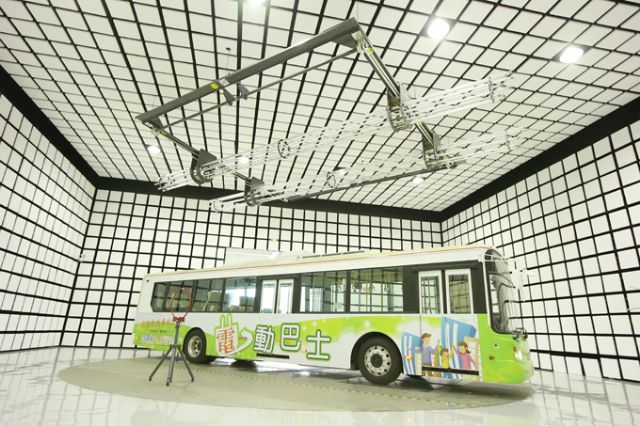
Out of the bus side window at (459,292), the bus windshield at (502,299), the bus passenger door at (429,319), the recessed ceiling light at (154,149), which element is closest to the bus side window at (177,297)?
the recessed ceiling light at (154,149)

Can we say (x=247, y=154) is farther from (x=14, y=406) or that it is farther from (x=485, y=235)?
(x=485, y=235)

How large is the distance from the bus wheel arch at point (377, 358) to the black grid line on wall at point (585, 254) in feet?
11.6

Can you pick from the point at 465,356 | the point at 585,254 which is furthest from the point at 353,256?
the point at 585,254

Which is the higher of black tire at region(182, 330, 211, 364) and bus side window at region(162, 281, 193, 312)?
bus side window at region(162, 281, 193, 312)

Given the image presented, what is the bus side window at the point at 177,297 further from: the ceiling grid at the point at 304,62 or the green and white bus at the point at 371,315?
the ceiling grid at the point at 304,62

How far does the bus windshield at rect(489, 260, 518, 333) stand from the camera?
5.79m

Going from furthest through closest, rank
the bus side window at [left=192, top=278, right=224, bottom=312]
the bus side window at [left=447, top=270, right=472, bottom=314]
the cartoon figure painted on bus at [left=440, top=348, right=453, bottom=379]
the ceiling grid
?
the bus side window at [left=192, top=278, right=224, bottom=312], the ceiling grid, the bus side window at [left=447, top=270, right=472, bottom=314], the cartoon figure painted on bus at [left=440, top=348, right=453, bottom=379]

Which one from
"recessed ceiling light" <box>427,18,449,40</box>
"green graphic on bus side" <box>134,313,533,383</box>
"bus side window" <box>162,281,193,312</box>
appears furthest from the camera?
"bus side window" <box>162,281,193,312</box>

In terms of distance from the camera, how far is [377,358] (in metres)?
6.53

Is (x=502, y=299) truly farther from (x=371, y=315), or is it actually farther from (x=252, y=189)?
(x=252, y=189)

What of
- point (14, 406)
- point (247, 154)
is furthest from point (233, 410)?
point (247, 154)

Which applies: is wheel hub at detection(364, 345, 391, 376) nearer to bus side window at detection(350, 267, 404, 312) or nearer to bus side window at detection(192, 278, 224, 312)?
bus side window at detection(350, 267, 404, 312)

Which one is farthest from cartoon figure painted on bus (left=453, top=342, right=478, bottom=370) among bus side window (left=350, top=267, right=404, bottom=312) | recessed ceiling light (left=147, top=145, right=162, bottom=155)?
recessed ceiling light (left=147, top=145, right=162, bottom=155)

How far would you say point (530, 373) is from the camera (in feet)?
19.1
